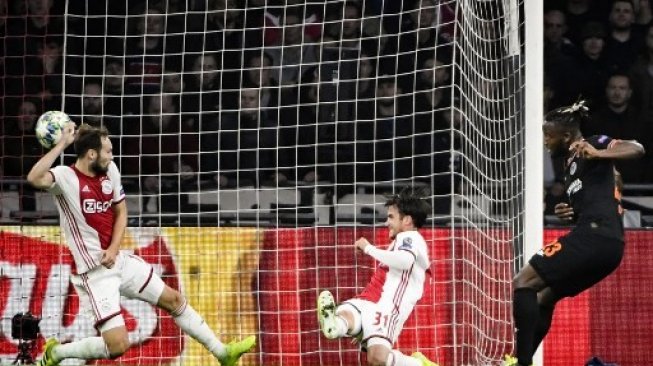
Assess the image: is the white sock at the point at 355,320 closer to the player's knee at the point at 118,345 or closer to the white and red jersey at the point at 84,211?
the player's knee at the point at 118,345

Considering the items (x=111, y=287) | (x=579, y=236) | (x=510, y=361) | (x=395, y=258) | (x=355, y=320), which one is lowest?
(x=510, y=361)

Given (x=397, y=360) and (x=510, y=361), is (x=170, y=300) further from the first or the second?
(x=510, y=361)

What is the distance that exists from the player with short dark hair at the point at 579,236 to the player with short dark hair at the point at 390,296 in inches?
29.0

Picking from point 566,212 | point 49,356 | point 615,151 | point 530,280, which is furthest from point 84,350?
point 615,151

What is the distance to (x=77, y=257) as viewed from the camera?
445 inches

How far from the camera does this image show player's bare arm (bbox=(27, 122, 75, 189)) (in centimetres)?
1101

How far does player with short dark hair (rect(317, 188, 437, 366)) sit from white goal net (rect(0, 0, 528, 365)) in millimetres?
1537

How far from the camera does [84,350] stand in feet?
37.6

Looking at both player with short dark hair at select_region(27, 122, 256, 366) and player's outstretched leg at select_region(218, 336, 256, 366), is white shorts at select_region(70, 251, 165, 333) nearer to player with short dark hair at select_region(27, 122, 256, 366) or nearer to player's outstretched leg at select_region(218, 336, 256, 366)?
player with short dark hair at select_region(27, 122, 256, 366)

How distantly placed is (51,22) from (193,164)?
211 centimetres

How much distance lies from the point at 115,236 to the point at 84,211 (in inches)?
11.1

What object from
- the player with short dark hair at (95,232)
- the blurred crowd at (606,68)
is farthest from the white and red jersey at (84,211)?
the blurred crowd at (606,68)

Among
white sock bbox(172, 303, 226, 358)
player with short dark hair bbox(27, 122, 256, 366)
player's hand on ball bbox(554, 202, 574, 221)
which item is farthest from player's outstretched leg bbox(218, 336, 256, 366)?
player's hand on ball bbox(554, 202, 574, 221)

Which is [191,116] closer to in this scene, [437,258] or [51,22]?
[51,22]
